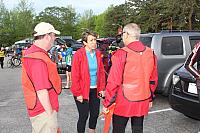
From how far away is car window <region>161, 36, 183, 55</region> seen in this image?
25.8 ft

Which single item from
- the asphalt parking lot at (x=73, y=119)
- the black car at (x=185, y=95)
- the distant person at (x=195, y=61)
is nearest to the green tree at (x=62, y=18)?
the asphalt parking lot at (x=73, y=119)

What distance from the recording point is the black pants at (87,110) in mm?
4770

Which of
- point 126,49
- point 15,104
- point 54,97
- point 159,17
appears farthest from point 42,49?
point 159,17

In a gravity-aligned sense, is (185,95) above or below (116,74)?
below

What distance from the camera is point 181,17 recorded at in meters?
53.8

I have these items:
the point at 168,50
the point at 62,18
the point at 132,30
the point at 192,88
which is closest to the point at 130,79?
the point at 132,30

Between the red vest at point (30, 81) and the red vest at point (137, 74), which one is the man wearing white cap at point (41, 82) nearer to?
the red vest at point (30, 81)

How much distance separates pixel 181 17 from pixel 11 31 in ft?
134

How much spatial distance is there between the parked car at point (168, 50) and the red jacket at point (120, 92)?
400 centimetres

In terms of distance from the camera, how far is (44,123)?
3229 mm

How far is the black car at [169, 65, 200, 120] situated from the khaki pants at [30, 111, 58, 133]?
2801 mm

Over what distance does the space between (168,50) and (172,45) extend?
18cm

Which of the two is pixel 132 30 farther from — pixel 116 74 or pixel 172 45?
pixel 172 45

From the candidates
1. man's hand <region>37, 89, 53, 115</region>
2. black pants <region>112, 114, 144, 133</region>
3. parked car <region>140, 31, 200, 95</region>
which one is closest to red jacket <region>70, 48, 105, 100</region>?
black pants <region>112, 114, 144, 133</region>
